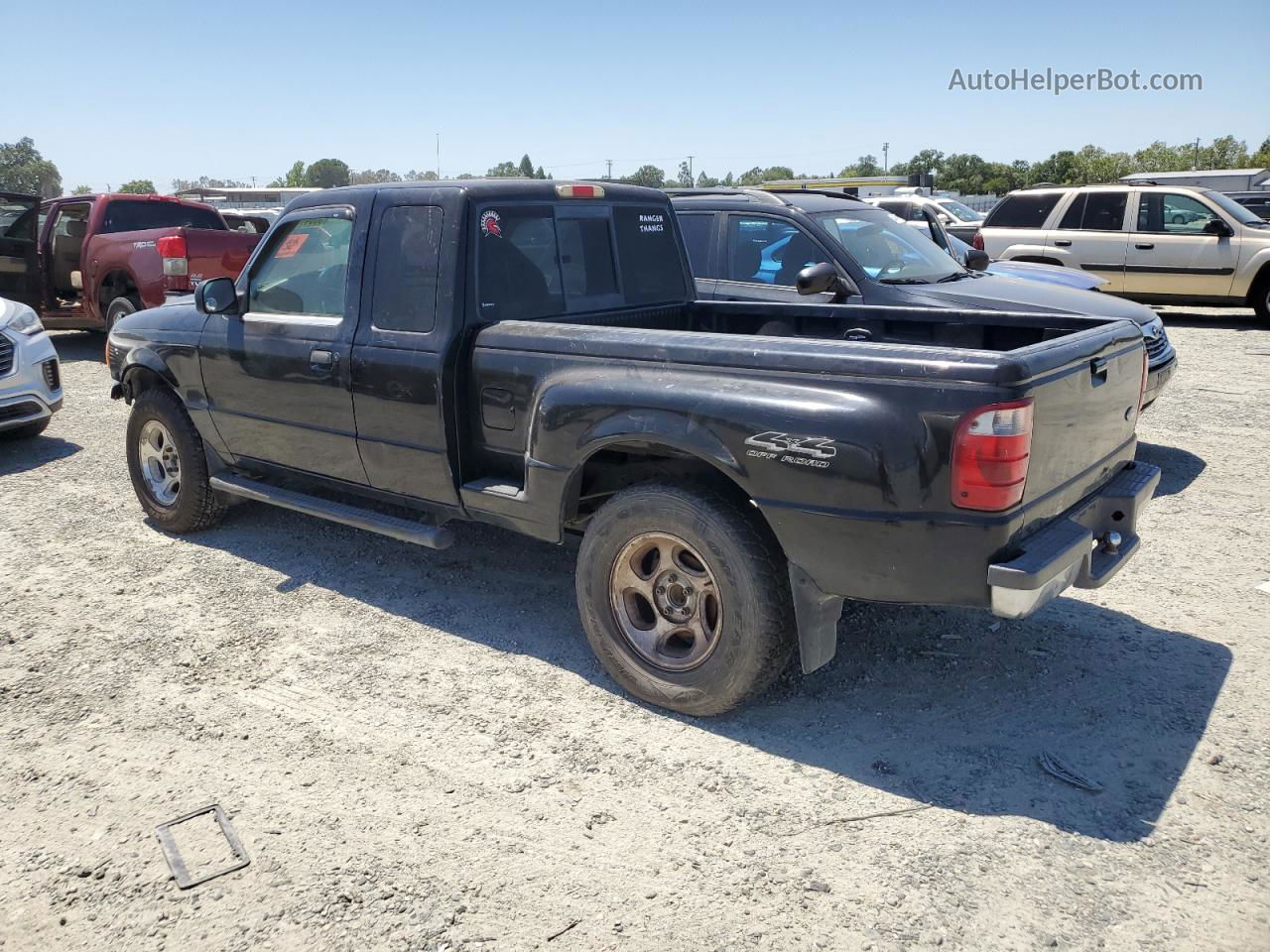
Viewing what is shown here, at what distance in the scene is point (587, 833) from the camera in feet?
9.96

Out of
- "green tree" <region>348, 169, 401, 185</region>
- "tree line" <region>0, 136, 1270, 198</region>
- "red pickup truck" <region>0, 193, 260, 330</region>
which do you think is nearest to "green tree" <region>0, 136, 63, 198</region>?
"tree line" <region>0, 136, 1270, 198</region>

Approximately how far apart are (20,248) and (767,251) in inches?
384

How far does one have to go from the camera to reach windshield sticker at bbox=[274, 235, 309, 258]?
16.1ft

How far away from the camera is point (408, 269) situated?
A: 4344 millimetres

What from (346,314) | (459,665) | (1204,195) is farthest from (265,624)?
(1204,195)

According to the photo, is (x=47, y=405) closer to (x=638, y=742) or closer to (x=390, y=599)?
(x=390, y=599)

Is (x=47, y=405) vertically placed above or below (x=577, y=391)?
below

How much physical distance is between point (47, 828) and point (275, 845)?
764mm

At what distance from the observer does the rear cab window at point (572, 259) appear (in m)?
4.27

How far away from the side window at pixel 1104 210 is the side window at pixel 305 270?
1259cm

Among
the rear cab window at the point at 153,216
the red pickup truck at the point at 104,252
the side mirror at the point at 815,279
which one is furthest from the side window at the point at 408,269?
the rear cab window at the point at 153,216

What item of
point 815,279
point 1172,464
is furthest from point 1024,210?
point 815,279

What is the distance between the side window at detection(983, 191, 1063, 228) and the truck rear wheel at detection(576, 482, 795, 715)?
12950 mm

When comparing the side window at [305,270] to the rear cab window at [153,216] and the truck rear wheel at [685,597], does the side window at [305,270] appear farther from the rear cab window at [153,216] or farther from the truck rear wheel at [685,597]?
the rear cab window at [153,216]
